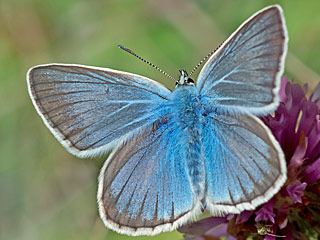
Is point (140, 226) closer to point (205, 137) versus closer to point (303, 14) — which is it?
point (205, 137)

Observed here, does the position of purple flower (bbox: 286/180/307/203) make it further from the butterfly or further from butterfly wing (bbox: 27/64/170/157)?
butterfly wing (bbox: 27/64/170/157)

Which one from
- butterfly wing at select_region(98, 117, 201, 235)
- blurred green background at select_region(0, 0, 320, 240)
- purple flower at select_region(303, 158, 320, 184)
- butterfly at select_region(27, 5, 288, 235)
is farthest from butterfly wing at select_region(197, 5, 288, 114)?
blurred green background at select_region(0, 0, 320, 240)

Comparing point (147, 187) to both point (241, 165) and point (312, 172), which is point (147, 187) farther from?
point (312, 172)

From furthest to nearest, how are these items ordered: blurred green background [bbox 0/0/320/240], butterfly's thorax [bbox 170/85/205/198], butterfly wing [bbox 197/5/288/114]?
1. blurred green background [bbox 0/0/320/240]
2. butterfly's thorax [bbox 170/85/205/198]
3. butterfly wing [bbox 197/5/288/114]

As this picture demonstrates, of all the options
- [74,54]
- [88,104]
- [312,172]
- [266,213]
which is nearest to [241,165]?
[266,213]

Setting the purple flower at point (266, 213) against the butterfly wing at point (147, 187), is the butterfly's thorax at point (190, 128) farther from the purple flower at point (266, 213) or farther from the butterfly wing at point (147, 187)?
the purple flower at point (266, 213)
